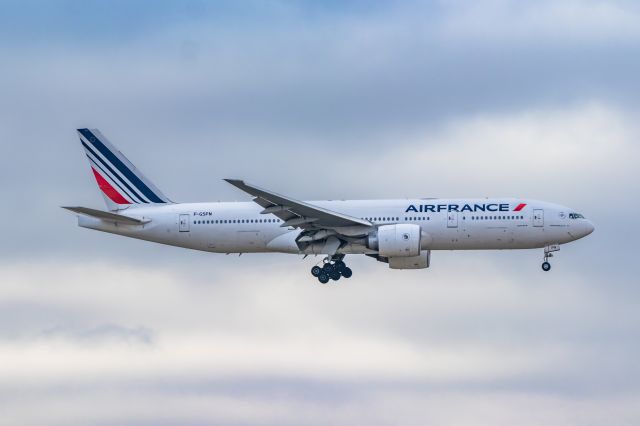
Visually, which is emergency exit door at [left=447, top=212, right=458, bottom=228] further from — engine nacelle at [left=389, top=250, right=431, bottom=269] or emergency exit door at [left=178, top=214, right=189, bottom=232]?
emergency exit door at [left=178, top=214, right=189, bottom=232]

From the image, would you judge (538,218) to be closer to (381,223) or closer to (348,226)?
(381,223)

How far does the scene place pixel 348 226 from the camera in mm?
82062

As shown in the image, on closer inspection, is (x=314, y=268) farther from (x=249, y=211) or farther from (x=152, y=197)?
(x=152, y=197)

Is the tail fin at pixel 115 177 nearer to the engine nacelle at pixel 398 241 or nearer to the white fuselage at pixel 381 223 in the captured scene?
the white fuselage at pixel 381 223

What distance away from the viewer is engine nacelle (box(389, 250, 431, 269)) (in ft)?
280

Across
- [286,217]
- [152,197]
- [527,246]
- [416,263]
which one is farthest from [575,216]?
[152,197]

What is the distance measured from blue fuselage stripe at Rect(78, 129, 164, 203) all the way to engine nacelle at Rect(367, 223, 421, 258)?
556 inches

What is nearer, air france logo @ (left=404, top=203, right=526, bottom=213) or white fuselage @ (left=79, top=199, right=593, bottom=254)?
white fuselage @ (left=79, top=199, right=593, bottom=254)

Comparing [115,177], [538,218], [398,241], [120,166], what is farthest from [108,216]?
[538,218]

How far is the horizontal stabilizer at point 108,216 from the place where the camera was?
279 feet

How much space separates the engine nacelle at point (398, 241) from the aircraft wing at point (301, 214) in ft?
3.54

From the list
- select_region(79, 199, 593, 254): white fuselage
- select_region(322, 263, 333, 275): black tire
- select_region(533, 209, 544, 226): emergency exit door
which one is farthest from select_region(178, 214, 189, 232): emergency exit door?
select_region(533, 209, 544, 226): emergency exit door

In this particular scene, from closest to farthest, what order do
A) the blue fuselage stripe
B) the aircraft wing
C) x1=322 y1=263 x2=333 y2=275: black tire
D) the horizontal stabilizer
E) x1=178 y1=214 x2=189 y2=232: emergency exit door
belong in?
the aircraft wing → x1=322 y1=263 x2=333 y2=275: black tire → the horizontal stabilizer → x1=178 y1=214 x2=189 y2=232: emergency exit door → the blue fuselage stripe

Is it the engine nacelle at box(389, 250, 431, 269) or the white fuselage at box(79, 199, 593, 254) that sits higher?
the white fuselage at box(79, 199, 593, 254)
